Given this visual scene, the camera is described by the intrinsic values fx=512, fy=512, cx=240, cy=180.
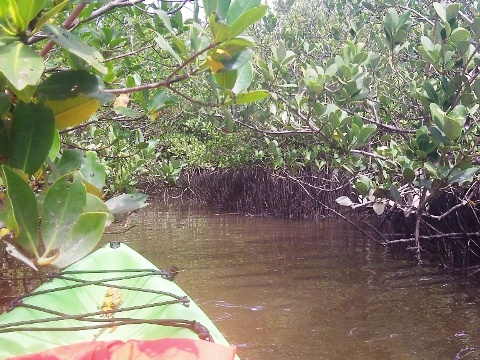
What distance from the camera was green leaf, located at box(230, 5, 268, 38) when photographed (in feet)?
2.23

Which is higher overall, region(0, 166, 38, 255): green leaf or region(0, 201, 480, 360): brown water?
region(0, 166, 38, 255): green leaf

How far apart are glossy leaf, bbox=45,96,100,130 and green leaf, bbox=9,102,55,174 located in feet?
0.13

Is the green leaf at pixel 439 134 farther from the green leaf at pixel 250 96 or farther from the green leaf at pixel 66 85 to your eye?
the green leaf at pixel 66 85

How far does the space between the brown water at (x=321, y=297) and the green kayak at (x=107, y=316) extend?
1244 millimetres

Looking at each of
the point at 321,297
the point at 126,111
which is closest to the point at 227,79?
the point at 126,111

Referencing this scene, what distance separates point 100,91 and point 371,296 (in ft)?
→ 13.5

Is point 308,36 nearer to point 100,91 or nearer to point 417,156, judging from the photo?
point 417,156

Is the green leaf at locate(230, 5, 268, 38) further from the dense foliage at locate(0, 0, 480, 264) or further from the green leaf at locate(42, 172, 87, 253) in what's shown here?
the green leaf at locate(42, 172, 87, 253)

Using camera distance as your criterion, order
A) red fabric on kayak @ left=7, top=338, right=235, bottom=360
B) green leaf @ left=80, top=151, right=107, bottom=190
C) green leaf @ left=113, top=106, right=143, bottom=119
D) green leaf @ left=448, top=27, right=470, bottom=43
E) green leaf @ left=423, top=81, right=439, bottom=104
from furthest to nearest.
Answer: green leaf @ left=423, top=81, right=439, bottom=104 < green leaf @ left=448, top=27, right=470, bottom=43 < red fabric on kayak @ left=7, top=338, right=235, bottom=360 < green leaf @ left=113, top=106, right=143, bottom=119 < green leaf @ left=80, top=151, right=107, bottom=190

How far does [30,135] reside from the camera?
674 millimetres

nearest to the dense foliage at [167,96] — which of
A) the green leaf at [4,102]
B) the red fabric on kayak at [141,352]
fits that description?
the green leaf at [4,102]

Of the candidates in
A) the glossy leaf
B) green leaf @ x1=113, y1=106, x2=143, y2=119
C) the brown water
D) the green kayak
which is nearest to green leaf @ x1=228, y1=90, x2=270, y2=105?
the glossy leaf

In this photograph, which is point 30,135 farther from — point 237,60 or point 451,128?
point 451,128

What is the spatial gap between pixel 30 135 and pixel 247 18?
0.33 m
